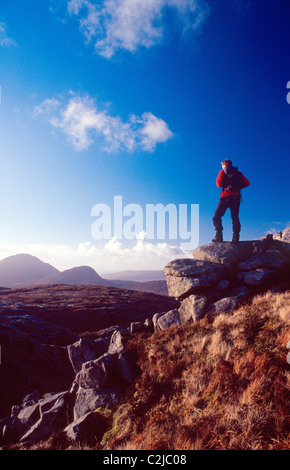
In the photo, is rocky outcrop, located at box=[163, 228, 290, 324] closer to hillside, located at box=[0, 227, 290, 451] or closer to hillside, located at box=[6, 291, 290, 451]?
hillside, located at box=[0, 227, 290, 451]

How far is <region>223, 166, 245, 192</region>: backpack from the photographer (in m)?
11.4

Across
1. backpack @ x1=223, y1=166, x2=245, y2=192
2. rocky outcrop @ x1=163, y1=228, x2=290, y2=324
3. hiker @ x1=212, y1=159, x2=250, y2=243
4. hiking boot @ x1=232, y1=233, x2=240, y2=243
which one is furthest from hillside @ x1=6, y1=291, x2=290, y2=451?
backpack @ x1=223, y1=166, x2=245, y2=192

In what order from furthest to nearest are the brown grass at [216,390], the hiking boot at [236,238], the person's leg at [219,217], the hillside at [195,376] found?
the hiking boot at [236,238]
the person's leg at [219,217]
the hillside at [195,376]
the brown grass at [216,390]

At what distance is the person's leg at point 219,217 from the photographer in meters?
12.0

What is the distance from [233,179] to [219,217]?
2.30 metres

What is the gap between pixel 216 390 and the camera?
548 cm

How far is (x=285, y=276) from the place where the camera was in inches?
467

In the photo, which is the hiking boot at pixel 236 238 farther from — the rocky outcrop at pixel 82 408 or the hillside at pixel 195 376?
the rocky outcrop at pixel 82 408

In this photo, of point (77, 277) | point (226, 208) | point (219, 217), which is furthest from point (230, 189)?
point (77, 277)

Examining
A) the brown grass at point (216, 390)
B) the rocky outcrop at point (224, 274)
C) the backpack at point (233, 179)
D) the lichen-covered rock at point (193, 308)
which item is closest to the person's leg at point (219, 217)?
the rocky outcrop at point (224, 274)

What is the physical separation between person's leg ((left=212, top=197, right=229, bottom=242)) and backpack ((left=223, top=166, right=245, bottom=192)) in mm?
803

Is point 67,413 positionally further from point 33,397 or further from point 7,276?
point 7,276
